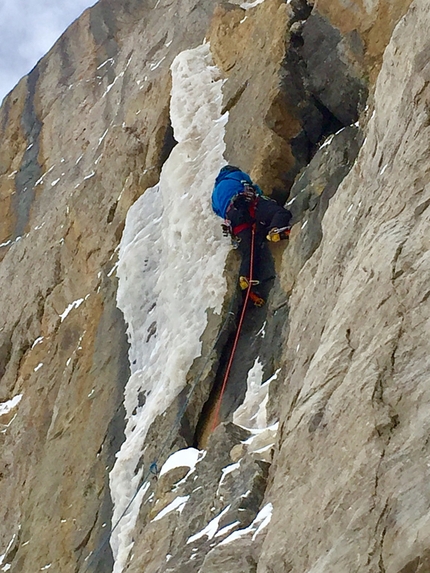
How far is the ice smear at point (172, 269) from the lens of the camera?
8461mm

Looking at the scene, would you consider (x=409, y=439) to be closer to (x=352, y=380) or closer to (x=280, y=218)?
(x=352, y=380)

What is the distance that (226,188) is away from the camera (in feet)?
28.6

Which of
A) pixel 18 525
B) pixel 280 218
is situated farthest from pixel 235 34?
pixel 18 525

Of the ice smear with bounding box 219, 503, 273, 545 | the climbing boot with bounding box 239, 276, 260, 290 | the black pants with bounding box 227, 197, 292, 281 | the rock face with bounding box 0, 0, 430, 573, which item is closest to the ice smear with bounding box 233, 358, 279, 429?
the rock face with bounding box 0, 0, 430, 573

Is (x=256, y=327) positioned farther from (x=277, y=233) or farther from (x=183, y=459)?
(x=183, y=459)

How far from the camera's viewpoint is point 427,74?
5.33 metres

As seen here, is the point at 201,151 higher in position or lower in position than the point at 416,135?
higher

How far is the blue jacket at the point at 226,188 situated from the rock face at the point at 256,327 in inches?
15.3

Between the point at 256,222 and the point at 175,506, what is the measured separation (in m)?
3.48

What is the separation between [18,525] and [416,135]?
25.3 feet

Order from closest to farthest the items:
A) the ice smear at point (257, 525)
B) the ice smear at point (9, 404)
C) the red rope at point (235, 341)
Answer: the ice smear at point (257, 525), the red rope at point (235, 341), the ice smear at point (9, 404)

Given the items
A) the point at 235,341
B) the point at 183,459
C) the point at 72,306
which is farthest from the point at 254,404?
the point at 72,306

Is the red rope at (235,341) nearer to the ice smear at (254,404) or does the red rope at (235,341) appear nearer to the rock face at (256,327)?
the rock face at (256,327)

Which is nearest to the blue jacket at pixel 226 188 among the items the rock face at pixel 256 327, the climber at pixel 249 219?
the climber at pixel 249 219
